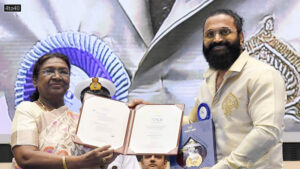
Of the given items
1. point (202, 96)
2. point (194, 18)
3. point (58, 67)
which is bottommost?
point (202, 96)

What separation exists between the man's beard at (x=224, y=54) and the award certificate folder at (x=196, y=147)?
0.27m

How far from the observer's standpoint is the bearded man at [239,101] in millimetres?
1819

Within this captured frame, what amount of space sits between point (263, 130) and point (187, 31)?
1.92 m

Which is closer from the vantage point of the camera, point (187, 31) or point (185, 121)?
point (185, 121)

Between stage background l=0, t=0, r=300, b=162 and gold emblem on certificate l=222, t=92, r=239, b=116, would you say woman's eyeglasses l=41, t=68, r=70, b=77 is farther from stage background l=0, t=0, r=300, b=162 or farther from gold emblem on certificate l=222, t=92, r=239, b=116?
stage background l=0, t=0, r=300, b=162

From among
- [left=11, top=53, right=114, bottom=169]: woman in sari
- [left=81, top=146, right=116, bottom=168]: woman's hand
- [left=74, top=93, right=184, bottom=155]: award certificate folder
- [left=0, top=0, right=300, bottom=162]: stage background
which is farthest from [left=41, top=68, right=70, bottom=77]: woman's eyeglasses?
[left=0, top=0, right=300, bottom=162]: stage background

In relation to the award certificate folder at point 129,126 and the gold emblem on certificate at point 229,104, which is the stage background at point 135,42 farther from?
the gold emblem on certificate at point 229,104

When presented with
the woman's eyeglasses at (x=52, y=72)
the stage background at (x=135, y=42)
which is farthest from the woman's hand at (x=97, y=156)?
the stage background at (x=135, y=42)

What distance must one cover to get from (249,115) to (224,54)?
30 cm

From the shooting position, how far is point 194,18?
3590 millimetres

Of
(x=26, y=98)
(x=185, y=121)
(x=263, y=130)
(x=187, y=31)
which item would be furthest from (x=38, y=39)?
(x=263, y=130)

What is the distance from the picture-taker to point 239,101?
1901 mm

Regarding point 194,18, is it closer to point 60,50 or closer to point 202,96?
point 60,50

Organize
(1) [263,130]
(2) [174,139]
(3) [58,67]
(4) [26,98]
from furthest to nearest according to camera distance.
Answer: (4) [26,98], (3) [58,67], (2) [174,139], (1) [263,130]
